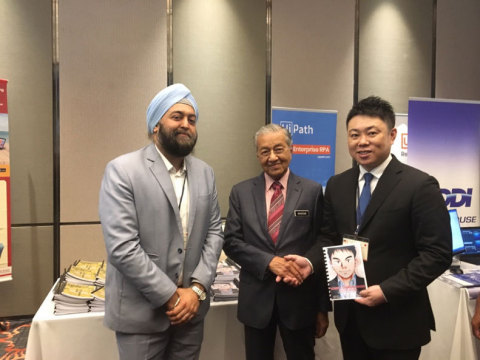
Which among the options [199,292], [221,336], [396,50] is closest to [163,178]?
[199,292]

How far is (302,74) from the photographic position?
4473mm

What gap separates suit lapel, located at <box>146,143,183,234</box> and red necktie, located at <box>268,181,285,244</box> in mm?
502

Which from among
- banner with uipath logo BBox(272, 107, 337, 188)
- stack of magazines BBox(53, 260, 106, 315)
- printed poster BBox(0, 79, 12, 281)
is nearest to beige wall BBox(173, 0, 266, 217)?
banner with uipath logo BBox(272, 107, 337, 188)

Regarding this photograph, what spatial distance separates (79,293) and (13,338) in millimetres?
1855

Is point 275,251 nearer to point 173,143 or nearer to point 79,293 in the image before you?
point 173,143

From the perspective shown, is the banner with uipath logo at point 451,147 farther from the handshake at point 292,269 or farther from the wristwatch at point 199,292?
the wristwatch at point 199,292

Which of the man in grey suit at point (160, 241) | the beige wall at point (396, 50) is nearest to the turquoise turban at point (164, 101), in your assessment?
the man in grey suit at point (160, 241)

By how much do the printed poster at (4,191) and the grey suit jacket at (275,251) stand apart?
2.42 metres

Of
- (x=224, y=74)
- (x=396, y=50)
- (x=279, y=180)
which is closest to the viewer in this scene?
(x=279, y=180)

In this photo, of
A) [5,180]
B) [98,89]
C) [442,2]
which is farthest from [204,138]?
[442,2]

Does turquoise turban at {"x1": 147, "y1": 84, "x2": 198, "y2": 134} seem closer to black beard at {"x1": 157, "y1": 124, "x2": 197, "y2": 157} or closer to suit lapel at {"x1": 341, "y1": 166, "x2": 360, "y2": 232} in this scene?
black beard at {"x1": 157, "y1": 124, "x2": 197, "y2": 157}

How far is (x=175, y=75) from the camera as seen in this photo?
4078mm

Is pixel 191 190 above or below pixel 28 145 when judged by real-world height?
below

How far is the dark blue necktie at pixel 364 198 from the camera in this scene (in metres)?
1.55
